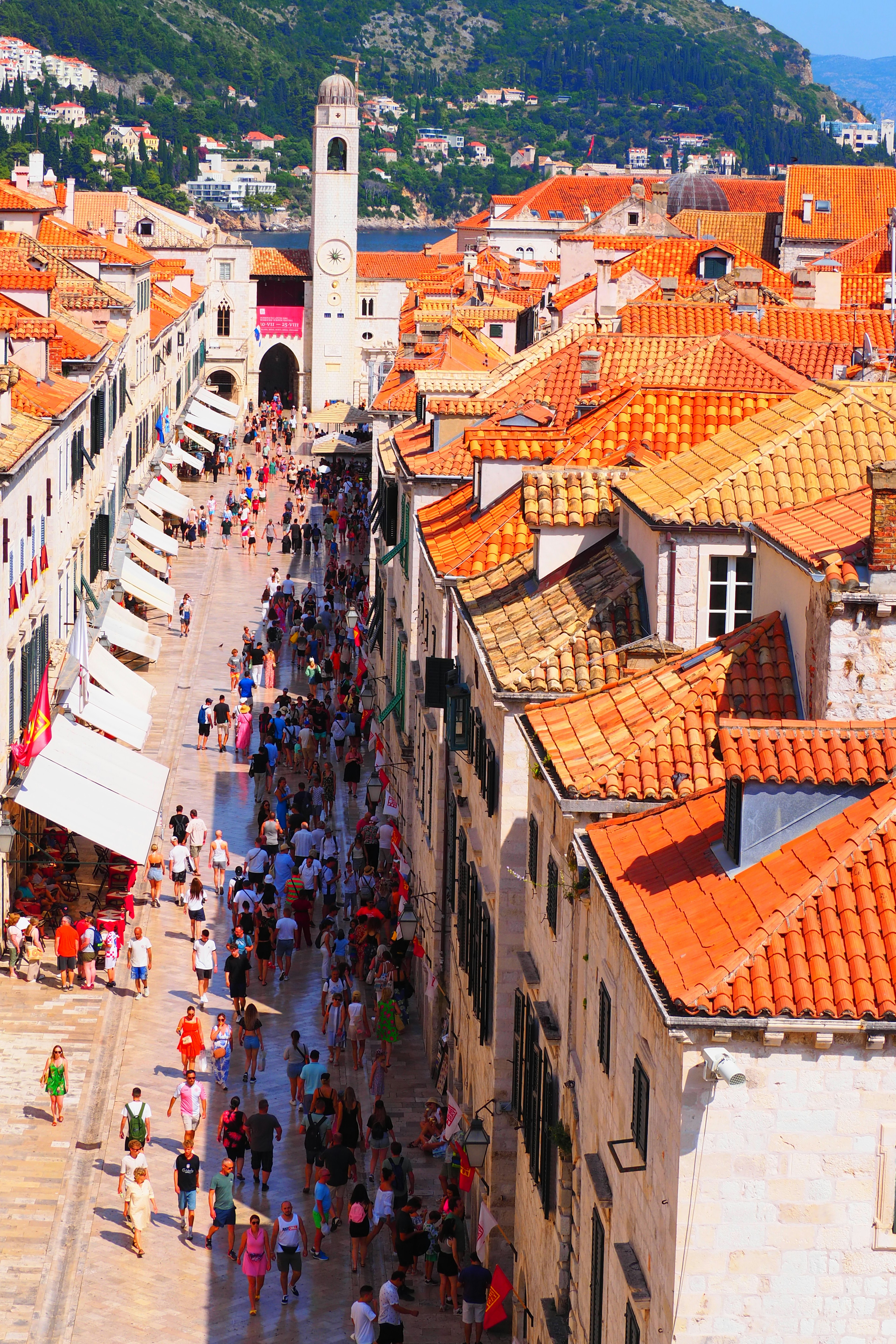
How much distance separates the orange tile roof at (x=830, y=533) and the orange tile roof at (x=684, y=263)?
38151 mm

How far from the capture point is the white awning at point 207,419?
99062 millimetres

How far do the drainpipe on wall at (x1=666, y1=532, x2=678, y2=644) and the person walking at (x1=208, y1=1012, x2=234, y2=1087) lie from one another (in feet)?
38.5

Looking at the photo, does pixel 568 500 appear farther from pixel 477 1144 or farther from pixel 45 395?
pixel 45 395

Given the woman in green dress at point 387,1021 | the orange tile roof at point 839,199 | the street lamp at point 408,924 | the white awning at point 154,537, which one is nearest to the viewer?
the woman in green dress at point 387,1021

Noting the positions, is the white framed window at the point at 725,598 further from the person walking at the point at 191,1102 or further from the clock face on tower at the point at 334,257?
the clock face on tower at the point at 334,257

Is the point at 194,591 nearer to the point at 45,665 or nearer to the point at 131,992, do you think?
the point at 45,665

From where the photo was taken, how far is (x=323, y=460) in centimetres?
10500

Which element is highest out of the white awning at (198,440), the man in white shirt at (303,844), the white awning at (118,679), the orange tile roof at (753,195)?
the orange tile roof at (753,195)

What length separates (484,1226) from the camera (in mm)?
23484

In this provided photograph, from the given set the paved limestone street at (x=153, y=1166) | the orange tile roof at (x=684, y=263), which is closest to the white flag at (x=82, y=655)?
the paved limestone street at (x=153, y=1166)

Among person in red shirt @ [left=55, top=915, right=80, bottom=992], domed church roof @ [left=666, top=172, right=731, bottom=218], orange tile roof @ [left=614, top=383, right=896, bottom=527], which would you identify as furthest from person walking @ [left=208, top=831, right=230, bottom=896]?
domed church roof @ [left=666, top=172, right=731, bottom=218]

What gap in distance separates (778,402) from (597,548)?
4.13 meters

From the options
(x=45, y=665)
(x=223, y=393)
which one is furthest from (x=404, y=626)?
(x=223, y=393)

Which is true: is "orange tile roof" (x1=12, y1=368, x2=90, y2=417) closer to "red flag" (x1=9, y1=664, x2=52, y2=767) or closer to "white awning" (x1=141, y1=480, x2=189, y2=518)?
"red flag" (x1=9, y1=664, x2=52, y2=767)
